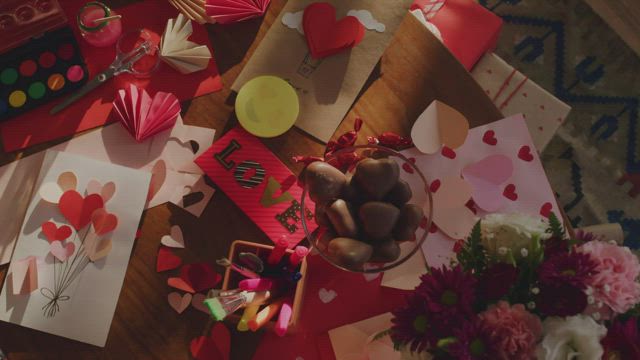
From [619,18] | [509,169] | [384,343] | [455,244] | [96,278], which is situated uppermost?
[619,18]

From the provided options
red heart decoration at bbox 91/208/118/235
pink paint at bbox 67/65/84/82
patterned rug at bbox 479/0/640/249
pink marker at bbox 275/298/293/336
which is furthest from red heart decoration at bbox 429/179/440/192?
patterned rug at bbox 479/0/640/249

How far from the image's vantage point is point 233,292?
82 centimetres

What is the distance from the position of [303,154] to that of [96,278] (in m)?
0.44

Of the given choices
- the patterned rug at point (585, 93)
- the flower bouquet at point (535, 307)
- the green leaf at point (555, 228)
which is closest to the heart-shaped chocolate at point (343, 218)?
the flower bouquet at point (535, 307)

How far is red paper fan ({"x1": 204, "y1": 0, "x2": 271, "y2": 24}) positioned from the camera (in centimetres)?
101

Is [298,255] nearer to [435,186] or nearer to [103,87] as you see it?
[435,186]

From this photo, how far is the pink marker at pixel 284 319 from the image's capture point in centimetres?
85

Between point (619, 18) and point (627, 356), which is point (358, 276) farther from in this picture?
point (619, 18)

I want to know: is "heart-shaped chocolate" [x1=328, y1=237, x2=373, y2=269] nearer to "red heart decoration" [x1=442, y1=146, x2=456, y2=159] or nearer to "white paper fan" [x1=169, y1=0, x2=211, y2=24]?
"red heart decoration" [x1=442, y1=146, x2=456, y2=159]

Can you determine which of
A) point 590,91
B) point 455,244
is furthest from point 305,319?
point 590,91

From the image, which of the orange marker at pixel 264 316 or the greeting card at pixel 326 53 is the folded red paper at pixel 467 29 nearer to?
the greeting card at pixel 326 53

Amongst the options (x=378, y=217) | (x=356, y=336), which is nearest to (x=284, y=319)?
(x=356, y=336)

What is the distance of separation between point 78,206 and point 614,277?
869 millimetres

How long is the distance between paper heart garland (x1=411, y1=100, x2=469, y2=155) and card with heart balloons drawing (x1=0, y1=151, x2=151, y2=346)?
0.51 meters
